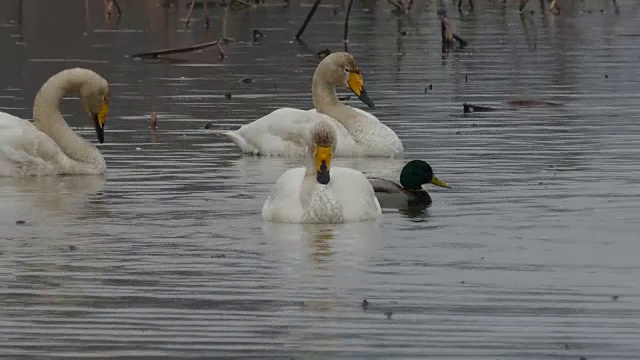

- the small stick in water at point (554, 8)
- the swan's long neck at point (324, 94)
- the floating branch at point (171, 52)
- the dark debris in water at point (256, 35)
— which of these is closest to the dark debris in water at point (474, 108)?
the swan's long neck at point (324, 94)

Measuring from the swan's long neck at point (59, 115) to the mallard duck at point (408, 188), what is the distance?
3.45 meters

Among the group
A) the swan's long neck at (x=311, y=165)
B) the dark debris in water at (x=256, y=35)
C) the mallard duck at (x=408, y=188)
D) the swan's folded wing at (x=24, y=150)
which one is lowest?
the dark debris in water at (x=256, y=35)

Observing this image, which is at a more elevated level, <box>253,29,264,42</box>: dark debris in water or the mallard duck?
the mallard duck

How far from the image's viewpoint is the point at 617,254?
39.1ft

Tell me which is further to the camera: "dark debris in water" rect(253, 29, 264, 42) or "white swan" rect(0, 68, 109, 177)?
"dark debris in water" rect(253, 29, 264, 42)

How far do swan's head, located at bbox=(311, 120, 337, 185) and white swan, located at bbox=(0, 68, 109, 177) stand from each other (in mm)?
3985

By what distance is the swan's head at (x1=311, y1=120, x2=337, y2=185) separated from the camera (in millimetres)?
13570

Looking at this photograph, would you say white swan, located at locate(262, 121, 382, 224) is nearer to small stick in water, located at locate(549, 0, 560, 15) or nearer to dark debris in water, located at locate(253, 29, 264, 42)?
dark debris in water, located at locate(253, 29, 264, 42)

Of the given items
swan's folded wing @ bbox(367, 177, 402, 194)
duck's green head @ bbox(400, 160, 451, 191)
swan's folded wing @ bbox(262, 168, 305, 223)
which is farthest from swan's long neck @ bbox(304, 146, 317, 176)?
duck's green head @ bbox(400, 160, 451, 191)

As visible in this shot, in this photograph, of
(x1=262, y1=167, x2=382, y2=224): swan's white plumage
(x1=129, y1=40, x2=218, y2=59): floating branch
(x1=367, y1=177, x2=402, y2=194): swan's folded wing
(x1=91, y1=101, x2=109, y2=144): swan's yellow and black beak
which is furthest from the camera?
(x1=129, y1=40, x2=218, y2=59): floating branch

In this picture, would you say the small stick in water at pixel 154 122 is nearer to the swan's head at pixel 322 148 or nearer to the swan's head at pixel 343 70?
the swan's head at pixel 343 70

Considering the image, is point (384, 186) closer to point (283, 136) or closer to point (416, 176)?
point (416, 176)

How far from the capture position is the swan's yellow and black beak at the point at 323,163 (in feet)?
44.4

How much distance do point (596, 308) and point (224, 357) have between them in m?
2.23
